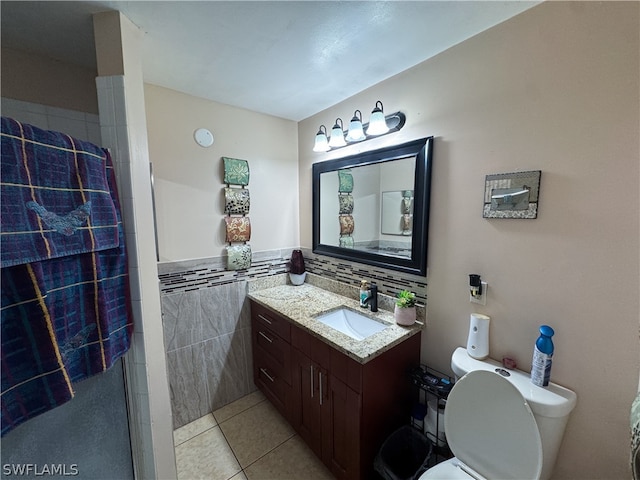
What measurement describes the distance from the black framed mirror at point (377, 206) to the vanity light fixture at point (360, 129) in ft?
0.37

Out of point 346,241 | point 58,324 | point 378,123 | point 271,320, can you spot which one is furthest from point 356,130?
point 58,324

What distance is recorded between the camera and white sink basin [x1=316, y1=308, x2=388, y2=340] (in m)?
1.58

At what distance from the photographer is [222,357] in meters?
1.88

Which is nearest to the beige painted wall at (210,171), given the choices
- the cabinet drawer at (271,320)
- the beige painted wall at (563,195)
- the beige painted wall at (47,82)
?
the beige painted wall at (47,82)

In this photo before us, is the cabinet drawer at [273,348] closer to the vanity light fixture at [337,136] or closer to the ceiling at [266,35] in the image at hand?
the vanity light fixture at [337,136]

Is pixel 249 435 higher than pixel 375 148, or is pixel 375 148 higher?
pixel 375 148

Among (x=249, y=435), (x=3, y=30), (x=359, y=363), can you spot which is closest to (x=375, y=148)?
(x=359, y=363)

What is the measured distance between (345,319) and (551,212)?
1.25 meters

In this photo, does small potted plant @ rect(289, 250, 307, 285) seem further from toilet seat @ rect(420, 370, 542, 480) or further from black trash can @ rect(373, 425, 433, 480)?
toilet seat @ rect(420, 370, 542, 480)

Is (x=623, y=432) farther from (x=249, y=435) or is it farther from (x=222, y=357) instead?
(x=222, y=357)

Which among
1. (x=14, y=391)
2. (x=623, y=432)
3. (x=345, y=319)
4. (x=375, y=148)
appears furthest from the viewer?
(x=345, y=319)

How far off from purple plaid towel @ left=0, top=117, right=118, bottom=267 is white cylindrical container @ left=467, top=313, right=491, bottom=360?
1606 millimetres

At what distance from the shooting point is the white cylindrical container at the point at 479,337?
115 cm

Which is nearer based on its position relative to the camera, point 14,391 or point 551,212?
point 14,391
